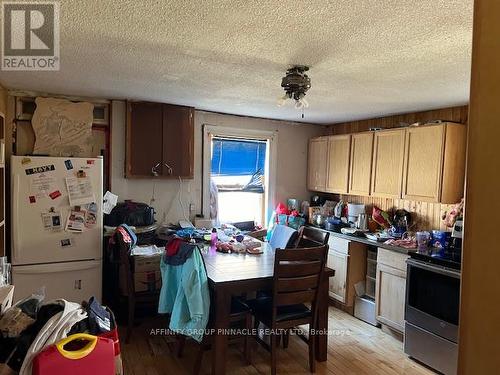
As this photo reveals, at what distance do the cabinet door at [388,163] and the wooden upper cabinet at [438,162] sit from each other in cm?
17

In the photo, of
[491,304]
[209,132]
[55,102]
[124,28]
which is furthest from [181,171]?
[491,304]

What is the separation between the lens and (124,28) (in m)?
1.75

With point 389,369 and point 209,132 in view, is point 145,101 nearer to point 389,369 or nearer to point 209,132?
point 209,132

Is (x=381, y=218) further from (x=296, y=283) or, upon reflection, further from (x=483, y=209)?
(x=483, y=209)

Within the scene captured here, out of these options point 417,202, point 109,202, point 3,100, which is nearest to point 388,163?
point 417,202

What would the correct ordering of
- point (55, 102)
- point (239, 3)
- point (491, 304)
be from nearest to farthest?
point (491, 304), point (239, 3), point (55, 102)

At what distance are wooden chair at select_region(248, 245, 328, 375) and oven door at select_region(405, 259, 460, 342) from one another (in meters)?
0.96

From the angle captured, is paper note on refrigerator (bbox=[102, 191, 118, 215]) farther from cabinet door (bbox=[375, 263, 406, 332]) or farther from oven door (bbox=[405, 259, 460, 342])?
oven door (bbox=[405, 259, 460, 342])

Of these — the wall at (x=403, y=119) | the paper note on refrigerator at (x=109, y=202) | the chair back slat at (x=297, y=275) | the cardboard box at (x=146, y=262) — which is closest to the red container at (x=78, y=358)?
the chair back slat at (x=297, y=275)

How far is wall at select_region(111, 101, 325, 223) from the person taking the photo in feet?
12.1

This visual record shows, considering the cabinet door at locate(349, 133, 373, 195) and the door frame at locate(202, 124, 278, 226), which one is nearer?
the cabinet door at locate(349, 133, 373, 195)

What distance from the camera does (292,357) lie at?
114 inches

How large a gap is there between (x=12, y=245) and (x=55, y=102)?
1.41 meters

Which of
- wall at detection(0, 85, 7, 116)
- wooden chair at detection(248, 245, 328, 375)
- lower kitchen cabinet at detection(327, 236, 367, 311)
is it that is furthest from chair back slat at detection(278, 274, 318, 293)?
wall at detection(0, 85, 7, 116)
